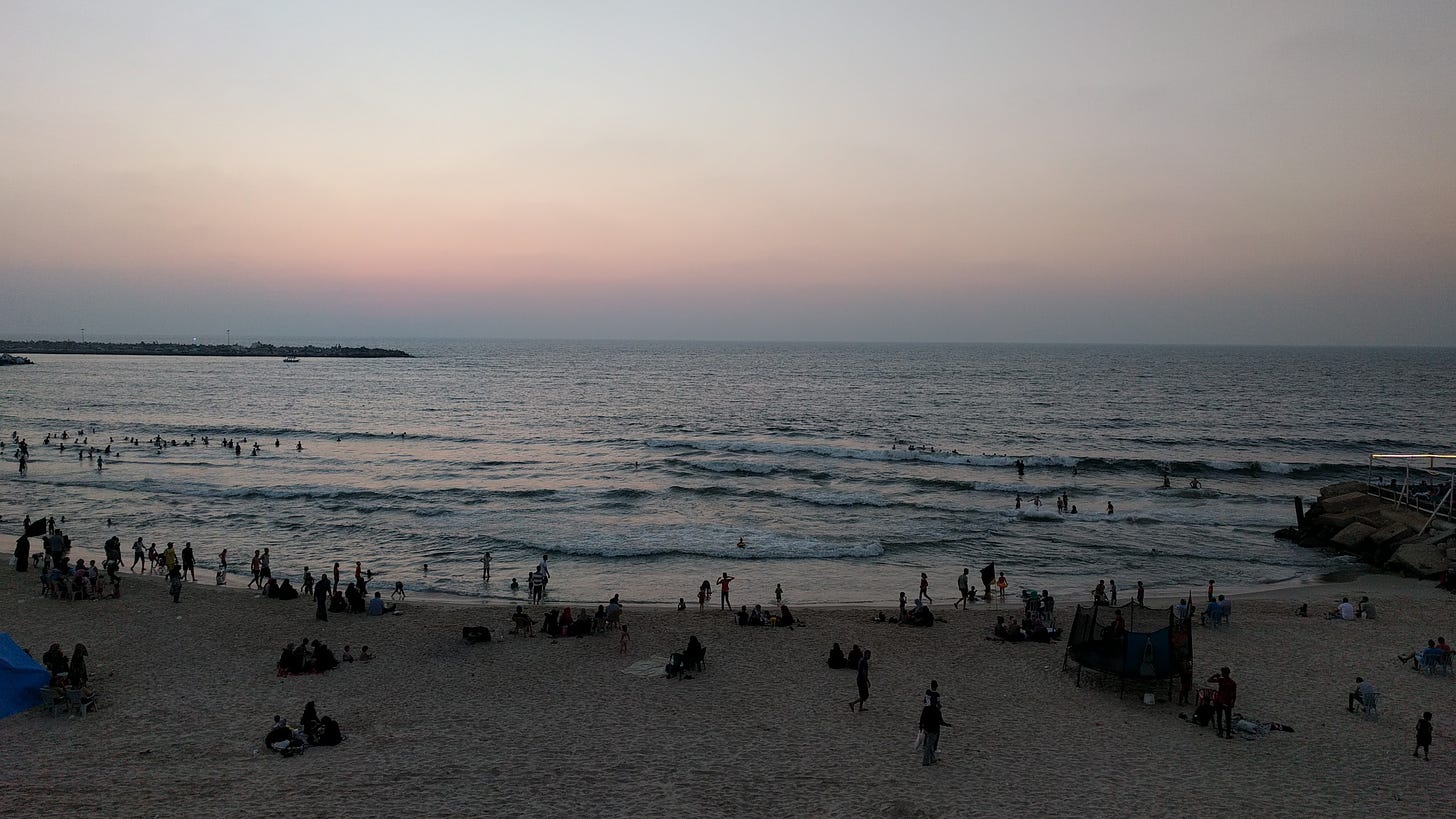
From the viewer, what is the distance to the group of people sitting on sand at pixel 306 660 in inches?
624

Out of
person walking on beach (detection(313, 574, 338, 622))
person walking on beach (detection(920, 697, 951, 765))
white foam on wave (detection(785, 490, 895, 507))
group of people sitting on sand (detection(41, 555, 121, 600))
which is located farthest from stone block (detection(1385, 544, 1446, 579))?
group of people sitting on sand (detection(41, 555, 121, 600))

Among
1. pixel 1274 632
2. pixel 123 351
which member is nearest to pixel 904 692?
pixel 1274 632

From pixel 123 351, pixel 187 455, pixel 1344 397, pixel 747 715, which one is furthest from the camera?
pixel 123 351

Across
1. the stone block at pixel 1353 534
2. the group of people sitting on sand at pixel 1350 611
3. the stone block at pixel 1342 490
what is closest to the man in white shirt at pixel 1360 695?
the group of people sitting on sand at pixel 1350 611

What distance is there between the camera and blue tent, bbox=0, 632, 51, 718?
13.1 meters

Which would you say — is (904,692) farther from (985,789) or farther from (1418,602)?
(1418,602)

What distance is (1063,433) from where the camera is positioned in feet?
203

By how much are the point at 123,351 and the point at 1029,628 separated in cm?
19372

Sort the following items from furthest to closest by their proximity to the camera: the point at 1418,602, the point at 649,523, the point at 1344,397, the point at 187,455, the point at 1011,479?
the point at 1344,397
the point at 187,455
the point at 1011,479
the point at 649,523
the point at 1418,602

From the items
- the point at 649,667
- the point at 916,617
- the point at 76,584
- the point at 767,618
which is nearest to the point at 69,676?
the point at 76,584

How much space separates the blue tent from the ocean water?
10668 mm

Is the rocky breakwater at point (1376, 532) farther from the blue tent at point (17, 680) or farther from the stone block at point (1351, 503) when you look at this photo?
the blue tent at point (17, 680)

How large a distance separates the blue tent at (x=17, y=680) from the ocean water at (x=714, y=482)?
35.0 feet

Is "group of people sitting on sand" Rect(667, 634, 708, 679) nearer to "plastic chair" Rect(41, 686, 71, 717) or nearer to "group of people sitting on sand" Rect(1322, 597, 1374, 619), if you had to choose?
"plastic chair" Rect(41, 686, 71, 717)
